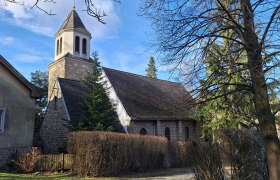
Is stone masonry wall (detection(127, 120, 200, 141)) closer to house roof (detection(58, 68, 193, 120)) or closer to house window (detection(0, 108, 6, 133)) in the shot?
house roof (detection(58, 68, 193, 120))

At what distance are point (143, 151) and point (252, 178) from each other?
427 inches

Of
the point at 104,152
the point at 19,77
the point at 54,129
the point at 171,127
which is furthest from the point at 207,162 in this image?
the point at 54,129

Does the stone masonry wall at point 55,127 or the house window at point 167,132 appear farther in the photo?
the house window at point 167,132

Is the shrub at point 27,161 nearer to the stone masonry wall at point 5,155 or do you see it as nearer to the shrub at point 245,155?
the stone masonry wall at point 5,155

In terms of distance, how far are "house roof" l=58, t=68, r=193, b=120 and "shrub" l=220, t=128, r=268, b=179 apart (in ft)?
46.4

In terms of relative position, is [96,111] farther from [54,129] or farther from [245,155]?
[245,155]

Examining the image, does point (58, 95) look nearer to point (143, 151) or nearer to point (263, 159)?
point (143, 151)

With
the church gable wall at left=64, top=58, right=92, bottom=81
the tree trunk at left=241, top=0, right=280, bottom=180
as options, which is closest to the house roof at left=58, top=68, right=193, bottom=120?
the church gable wall at left=64, top=58, right=92, bottom=81

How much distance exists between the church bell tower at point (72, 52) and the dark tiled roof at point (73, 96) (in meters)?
8.00

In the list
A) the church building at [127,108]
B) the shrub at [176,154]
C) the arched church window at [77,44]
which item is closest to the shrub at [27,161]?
the church building at [127,108]

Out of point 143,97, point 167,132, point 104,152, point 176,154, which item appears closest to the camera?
point 104,152

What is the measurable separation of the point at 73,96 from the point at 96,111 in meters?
4.68

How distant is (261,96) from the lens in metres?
7.69

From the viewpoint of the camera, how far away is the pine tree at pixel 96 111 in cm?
2295
